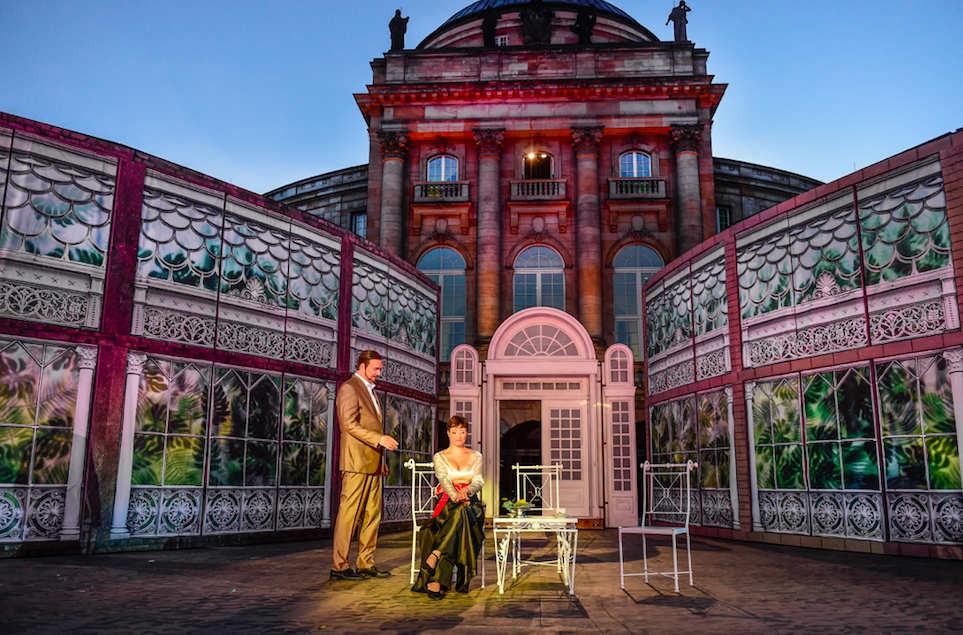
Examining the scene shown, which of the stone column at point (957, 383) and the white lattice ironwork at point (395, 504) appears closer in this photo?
the stone column at point (957, 383)

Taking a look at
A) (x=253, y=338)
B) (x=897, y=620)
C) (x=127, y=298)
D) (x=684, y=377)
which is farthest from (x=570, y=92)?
(x=897, y=620)

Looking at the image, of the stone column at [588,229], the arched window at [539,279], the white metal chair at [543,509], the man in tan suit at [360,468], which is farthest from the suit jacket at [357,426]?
the arched window at [539,279]

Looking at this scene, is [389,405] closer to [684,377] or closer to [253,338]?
[253,338]

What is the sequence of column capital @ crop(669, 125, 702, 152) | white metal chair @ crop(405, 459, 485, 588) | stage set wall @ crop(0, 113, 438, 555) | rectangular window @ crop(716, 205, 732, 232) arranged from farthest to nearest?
rectangular window @ crop(716, 205, 732, 232) → column capital @ crop(669, 125, 702, 152) → stage set wall @ crop(0, 113, 438, 555) → white metal chair @ crop(405, 459, 485, 588)

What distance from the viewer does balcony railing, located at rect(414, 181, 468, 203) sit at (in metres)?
23.1

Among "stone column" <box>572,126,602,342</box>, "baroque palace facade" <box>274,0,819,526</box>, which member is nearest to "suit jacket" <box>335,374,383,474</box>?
"baroque palace facade" <box>274,0,819,526</box>

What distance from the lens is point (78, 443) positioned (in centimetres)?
880

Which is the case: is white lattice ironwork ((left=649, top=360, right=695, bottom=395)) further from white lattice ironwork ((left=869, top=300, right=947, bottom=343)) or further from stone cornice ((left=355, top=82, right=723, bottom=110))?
stone cornice ((left=355, top=82, right=723, bottom=110))

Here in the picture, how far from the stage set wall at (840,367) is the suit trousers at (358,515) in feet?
22.1

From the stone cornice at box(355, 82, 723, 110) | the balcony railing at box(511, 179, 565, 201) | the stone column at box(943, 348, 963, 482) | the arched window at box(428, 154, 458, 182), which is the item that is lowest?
the stone column at box(943, 348, 963, 482)

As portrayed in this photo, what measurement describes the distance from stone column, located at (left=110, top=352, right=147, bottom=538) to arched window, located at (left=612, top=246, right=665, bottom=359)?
50.0ft

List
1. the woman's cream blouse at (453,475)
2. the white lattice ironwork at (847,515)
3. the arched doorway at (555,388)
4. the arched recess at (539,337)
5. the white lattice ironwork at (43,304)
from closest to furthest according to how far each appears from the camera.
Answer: the woman's cream blouse at (453,475) → the white lattice ironwork at (43,304) → the white lattice ironwork at (847,515) → the arched doorway at (555,388) → the arched recess at (539,337)

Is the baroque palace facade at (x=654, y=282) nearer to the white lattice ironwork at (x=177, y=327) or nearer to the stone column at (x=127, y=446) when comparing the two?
the white lattice ironwork at (x=177, y=327)

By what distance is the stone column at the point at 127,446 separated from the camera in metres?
9.08
